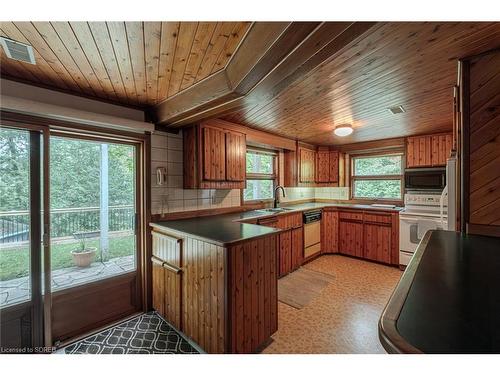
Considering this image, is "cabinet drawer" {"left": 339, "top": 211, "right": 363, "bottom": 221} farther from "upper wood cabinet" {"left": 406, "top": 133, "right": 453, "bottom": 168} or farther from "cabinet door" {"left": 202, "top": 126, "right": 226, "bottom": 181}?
"cabinet door" {"left": 202, "top": 126, "right": 226, "bottom": 181}

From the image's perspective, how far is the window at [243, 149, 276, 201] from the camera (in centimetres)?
368

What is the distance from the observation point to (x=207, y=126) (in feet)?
8.61

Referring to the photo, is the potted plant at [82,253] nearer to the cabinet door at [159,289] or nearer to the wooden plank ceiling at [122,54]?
the cabinet door at [159,289]

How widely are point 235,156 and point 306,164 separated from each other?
1948mm

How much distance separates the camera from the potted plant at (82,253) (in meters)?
2.83

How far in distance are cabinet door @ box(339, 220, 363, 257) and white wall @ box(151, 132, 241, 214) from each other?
2.67 meters

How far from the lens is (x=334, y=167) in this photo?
15.1 ft

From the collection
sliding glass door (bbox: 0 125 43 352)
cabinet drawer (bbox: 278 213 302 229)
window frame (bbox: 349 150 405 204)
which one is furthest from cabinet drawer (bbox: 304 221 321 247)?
sliding glass door (bbox: 0 125 43 352)

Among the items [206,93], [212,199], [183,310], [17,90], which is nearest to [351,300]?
[183,310]

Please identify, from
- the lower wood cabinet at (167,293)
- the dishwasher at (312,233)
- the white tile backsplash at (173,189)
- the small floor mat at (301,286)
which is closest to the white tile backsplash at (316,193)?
the dishwasher at (312,233)

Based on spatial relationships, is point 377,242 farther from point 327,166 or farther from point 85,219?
point 85,219

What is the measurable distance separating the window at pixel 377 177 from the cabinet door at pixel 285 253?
2.17m
